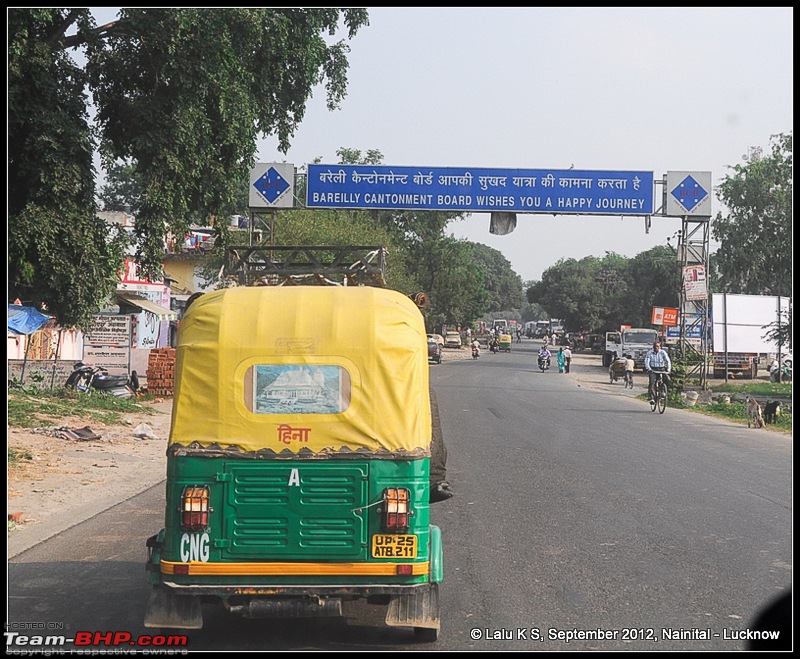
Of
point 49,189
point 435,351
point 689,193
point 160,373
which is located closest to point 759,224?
point 435,351

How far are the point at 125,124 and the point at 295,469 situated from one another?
11735 mm

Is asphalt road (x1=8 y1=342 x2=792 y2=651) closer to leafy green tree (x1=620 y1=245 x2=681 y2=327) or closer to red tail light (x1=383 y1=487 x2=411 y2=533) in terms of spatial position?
red tail light (x1=383 y1=487 x2=411 y2=533)

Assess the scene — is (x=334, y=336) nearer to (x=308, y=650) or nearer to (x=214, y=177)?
(x=308, y=650)

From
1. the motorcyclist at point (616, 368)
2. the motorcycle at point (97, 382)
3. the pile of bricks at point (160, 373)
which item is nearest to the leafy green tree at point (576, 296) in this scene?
the motorcyclist at point (616, 368)

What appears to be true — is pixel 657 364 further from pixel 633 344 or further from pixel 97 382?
pixel 633 344

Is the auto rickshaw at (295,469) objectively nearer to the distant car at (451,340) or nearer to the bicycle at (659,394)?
the bicycle at (659,394)

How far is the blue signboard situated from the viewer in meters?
25.1

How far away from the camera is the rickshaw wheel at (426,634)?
5371 mm

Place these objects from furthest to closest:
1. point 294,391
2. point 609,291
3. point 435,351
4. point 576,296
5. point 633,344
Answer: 1. point 576,296
2. point 609,291
3. point 435,351
4. point 633,344
5. point 294,391

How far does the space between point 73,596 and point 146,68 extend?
11048mm

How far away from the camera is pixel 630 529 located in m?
8.55

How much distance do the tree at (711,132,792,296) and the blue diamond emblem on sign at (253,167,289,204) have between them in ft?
152

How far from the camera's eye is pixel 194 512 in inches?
202

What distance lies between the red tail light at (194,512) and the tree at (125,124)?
919 centimetres
